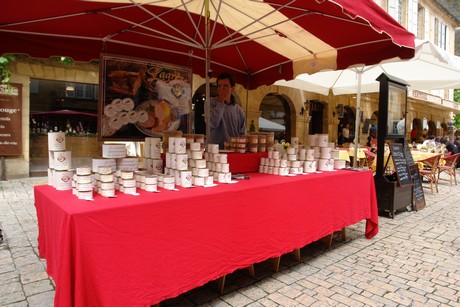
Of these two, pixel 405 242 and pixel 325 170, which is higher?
pixel 325 170

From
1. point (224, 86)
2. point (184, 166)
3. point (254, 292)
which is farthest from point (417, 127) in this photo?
point (184, 166)

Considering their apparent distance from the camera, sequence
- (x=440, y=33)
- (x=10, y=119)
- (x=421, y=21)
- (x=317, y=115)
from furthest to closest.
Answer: (x=440, y=33), (x=421, y=21), (x=317, y=115), (x=10, y=119)

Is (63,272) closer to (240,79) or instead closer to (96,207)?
(96,207)

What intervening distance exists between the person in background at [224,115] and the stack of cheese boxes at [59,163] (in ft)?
8.46

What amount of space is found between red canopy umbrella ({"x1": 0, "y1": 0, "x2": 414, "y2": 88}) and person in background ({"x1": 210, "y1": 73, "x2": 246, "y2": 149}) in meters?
0.58

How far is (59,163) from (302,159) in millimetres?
2788

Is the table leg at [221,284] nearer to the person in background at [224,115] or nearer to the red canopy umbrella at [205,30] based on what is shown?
the red canopy umbrella at [205,30]

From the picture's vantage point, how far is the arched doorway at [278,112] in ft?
51.1

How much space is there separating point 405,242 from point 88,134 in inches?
371

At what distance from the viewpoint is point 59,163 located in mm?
2619

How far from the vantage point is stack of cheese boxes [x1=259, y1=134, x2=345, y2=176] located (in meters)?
3.84

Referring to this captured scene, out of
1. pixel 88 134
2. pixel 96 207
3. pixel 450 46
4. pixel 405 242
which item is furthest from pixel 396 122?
pixel 450 46

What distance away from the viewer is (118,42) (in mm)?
4039

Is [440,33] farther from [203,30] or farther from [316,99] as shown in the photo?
[203,30]
